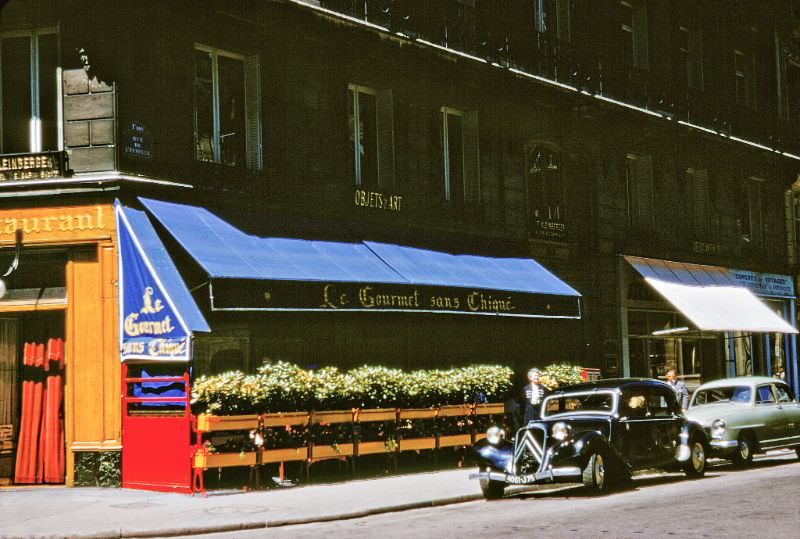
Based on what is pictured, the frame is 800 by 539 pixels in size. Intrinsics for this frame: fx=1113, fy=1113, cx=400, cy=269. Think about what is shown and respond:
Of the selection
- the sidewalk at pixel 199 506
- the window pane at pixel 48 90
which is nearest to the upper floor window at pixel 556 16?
the window pane at pixel 48 90

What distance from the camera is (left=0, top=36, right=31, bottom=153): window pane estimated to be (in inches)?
673

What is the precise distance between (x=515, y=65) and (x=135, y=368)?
35.3 feet

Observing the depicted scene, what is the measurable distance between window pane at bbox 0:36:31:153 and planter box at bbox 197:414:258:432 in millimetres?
5274

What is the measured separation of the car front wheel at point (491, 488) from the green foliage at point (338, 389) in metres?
3.10

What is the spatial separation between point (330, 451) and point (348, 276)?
3145 millimetres

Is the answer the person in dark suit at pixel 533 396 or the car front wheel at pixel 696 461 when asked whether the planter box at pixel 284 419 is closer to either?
the person in dark suit at pixel 533 396

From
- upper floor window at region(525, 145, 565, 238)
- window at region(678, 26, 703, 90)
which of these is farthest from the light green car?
window at region(678, 26, 703, 90)

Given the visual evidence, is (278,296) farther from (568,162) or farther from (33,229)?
(568,162)

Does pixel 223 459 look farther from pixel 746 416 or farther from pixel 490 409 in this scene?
pixel 746 416

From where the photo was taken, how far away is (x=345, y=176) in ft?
67.1

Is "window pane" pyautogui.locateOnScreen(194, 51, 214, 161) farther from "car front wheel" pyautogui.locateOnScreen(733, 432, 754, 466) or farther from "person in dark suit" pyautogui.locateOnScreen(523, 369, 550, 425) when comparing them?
"car front wheel" pyautogui.locateOnScreen(733, 432, 754, 466)

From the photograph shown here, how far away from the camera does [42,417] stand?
16.8m

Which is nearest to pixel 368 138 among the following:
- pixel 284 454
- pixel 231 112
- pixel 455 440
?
pixel 231 112

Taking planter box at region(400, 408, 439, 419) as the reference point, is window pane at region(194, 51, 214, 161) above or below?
above
